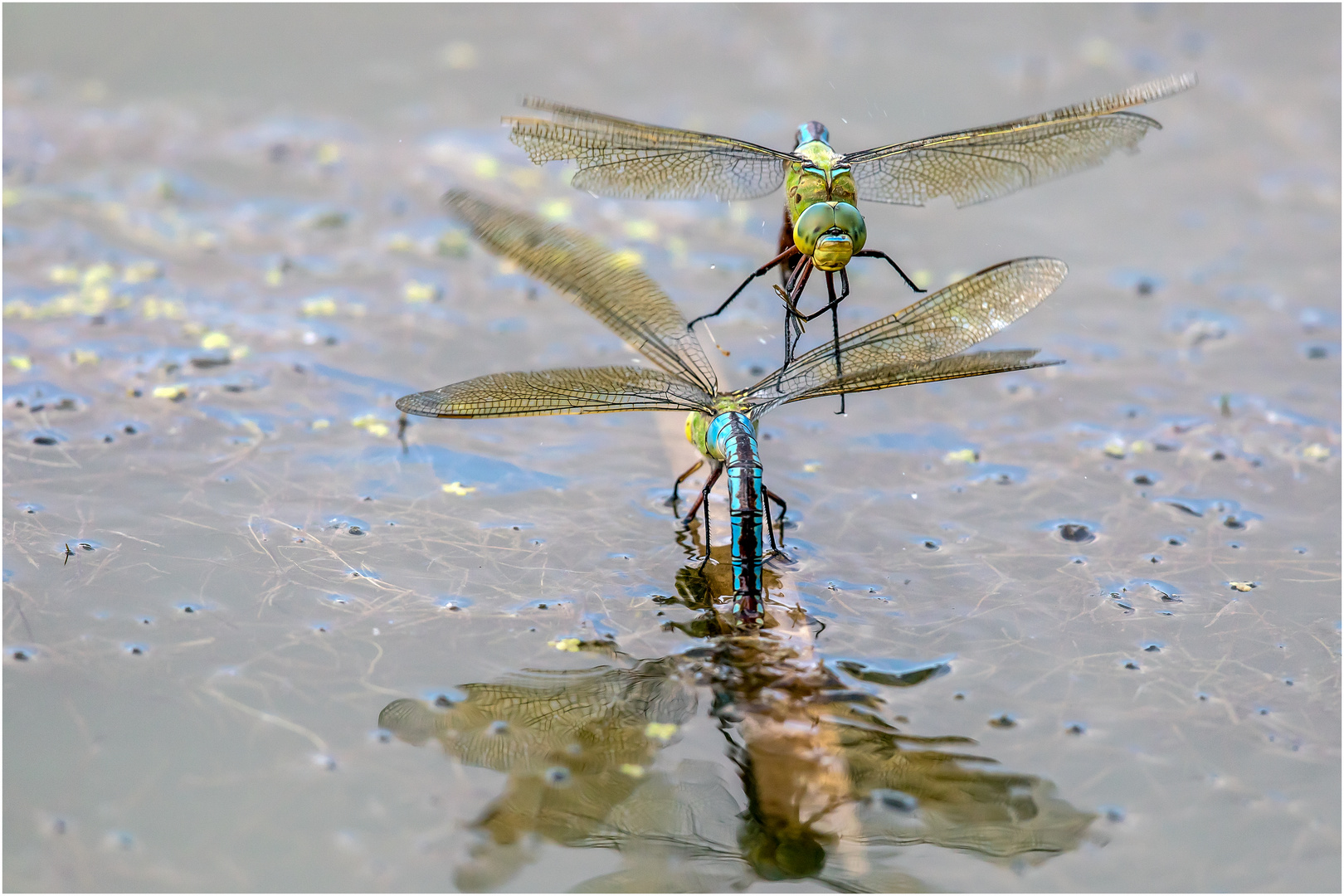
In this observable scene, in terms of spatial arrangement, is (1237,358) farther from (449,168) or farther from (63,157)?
(63,157)

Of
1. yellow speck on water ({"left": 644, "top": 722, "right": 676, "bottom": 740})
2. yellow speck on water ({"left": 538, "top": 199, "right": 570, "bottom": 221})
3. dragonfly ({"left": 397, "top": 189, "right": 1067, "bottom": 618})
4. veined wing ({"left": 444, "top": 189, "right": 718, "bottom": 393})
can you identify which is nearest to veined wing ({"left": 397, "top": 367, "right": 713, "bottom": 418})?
dragonfly ({"left": 397, "top": 189, "right": 1067, "bottom": 618})

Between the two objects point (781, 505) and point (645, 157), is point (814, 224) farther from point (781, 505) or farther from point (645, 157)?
point (781, 505)

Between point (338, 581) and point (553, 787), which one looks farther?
point (338, 581)

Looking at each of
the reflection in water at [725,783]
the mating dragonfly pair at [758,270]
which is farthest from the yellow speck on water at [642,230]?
the reflection in water at [725,783]

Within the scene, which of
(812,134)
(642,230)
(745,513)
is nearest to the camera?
(745,513)

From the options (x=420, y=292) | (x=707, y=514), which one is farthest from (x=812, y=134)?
(x=420, y=292)

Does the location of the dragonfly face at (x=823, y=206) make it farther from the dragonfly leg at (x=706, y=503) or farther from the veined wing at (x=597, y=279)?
the dragonfly leg at (x=706, y=503)

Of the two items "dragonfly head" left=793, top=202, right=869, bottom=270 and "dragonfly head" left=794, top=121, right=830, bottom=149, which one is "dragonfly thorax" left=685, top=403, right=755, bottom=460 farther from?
"dragonfly head" left=794, top=121, right=830, bottom=149

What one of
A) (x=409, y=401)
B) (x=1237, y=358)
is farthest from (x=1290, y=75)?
(x=409, y=401)

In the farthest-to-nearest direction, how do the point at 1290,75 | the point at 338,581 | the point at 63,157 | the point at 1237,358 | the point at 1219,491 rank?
the point at 1290,75 < the point at 63,157 < the point at 1237,358 < the point at 1219,491 < the point at 338,581
